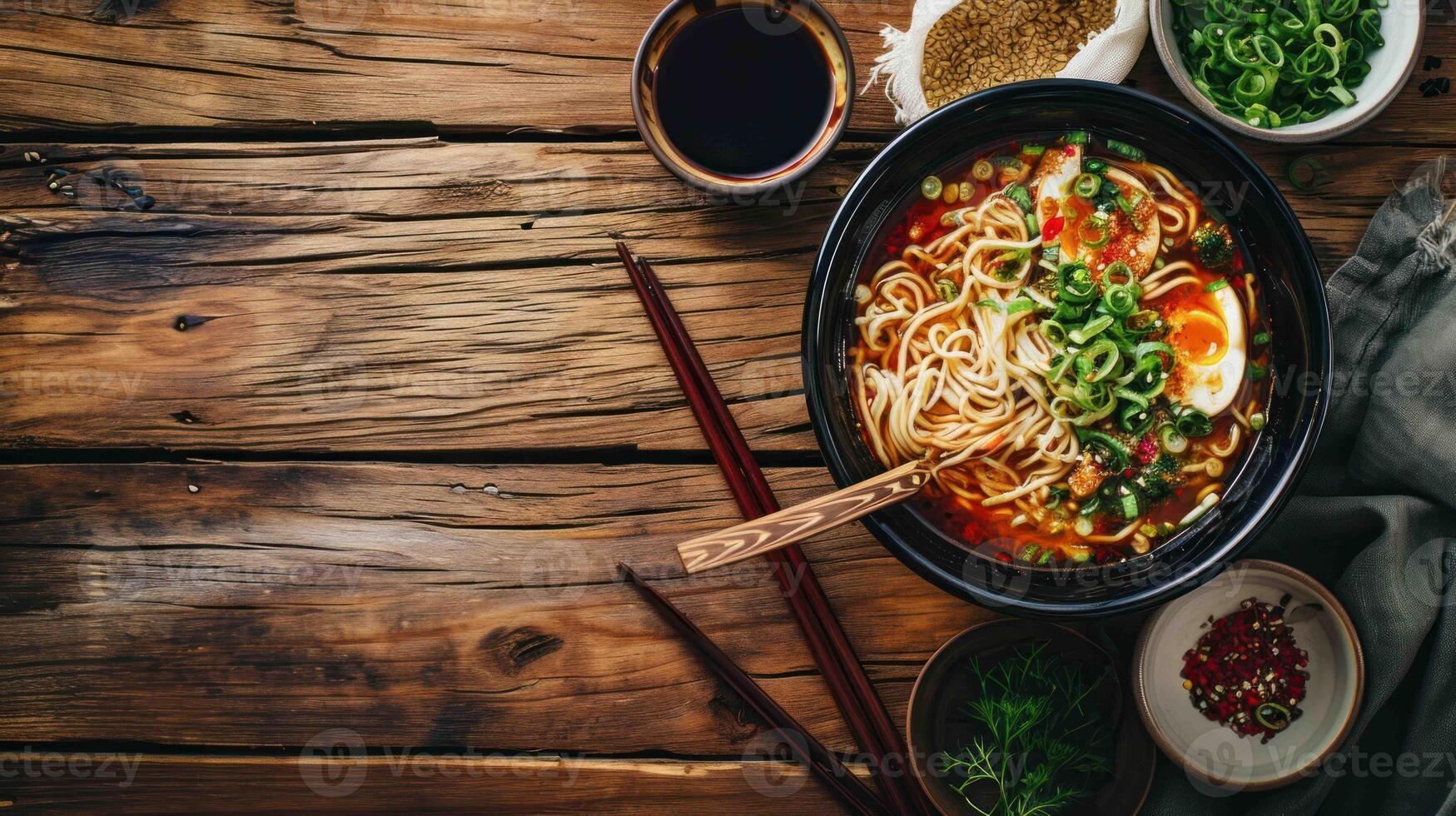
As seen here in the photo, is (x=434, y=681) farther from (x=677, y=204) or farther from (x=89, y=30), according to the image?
(x=89, y=30)

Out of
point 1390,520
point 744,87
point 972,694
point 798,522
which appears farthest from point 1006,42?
point 972,694

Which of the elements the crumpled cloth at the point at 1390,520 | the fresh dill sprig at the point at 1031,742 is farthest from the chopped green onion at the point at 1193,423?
the fresh dill sprig at the point at 1031,742

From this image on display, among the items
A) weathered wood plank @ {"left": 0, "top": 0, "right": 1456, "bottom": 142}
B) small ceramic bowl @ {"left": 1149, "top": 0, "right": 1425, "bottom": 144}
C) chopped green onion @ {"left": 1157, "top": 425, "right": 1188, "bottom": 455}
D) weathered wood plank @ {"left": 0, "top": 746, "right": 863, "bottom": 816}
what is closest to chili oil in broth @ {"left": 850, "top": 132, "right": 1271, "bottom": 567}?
chopped green onion @ {"left": 1157, "top": 425, "right": 1188, "bottom": 455}

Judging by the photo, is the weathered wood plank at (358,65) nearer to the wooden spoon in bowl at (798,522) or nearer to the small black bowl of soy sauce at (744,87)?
the small black bowl of soy sauce at (744,87)

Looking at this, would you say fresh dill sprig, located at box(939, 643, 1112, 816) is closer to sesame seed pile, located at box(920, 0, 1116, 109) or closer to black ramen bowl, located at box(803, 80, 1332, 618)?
black ramen bowl, located at box(803, 80, 1332, 618)

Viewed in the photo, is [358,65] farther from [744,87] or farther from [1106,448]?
[1106,448]

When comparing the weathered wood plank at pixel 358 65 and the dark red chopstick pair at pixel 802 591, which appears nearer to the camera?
the dark red chopstick pair at pixel 802 591
